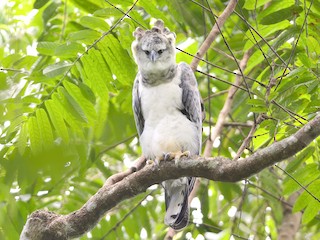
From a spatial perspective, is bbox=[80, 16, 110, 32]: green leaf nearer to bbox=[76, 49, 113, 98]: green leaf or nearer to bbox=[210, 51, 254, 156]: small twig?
bbox=[76, 49, 113, 98]: green leaf

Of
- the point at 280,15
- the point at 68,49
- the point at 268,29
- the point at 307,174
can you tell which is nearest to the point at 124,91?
the point at 68,49

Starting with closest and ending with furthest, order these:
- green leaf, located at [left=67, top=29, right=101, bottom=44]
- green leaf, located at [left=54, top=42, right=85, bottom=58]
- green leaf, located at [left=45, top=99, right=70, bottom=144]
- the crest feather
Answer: green leaf, located at [left=45, top=99, right=70, bottom=144] → green leaf, located at [left=54, top=42, right=85, bottom=58] → green leaf, located at [left=67, top=29, right=101, bottom=44] → the crest feather

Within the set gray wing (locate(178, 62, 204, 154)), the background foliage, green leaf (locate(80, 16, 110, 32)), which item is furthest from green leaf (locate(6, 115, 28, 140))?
gray wing (locate(178, 62, 204, 154))

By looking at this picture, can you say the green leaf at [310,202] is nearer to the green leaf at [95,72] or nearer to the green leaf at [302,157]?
the green leaf at [302,157]

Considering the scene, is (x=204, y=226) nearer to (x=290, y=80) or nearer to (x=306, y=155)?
(x=306, y=155)

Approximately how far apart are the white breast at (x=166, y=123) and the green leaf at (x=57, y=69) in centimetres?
71

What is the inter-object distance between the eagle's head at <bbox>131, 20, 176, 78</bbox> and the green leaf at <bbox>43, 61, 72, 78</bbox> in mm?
580

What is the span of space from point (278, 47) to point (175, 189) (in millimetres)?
1370

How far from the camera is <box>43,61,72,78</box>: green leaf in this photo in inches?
168

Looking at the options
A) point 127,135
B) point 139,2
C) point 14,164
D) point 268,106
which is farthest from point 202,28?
point 14,164

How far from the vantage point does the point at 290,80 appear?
3852 millimetres

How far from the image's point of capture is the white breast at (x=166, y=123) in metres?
4.71

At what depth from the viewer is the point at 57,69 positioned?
14.3 feet

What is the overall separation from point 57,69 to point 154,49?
2.68ft
